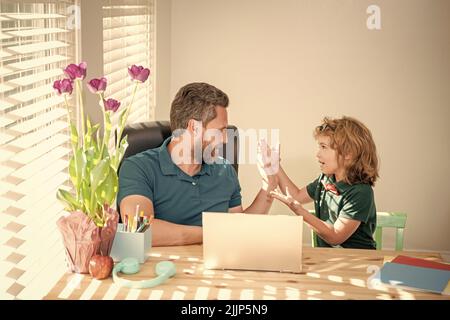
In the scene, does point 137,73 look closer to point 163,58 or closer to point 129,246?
point 129,246

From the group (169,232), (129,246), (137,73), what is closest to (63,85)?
(137,73)

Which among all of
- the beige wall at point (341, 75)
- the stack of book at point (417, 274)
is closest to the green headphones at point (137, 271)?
the stack of book at point (417, 274)

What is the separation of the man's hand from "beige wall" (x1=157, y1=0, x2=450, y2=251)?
1.70 m

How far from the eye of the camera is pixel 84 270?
1.96 meters

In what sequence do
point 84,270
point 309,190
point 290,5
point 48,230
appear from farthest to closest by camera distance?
point 290,5 → point 309,190 → point 48,230 → point 84,270

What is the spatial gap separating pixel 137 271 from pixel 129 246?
10 cm

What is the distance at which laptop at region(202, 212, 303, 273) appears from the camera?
1.95 m

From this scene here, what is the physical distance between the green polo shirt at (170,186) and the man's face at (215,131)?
0.11m

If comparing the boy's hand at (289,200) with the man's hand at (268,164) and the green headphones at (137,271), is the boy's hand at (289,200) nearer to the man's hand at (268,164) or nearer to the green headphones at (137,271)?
the man's hand at (268,164)

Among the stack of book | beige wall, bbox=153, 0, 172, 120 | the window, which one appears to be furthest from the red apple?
beige wall, bbox=153, 0, 172, 120

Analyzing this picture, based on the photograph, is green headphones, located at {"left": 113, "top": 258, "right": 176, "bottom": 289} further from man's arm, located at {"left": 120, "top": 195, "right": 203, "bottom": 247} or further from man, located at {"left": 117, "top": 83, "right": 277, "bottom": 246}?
man, located at {"left": 117, "top": 83, "right": 277, "bottom": 246}
